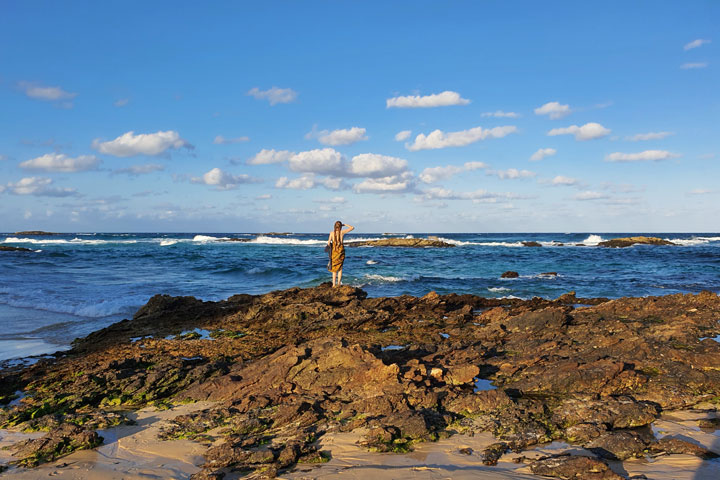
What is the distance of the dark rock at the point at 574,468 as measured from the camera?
317 centimetres

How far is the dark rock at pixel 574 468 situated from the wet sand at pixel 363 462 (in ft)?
0.35

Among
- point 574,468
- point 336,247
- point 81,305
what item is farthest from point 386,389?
point 81,305

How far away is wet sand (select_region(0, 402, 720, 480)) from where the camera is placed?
3.32 metres

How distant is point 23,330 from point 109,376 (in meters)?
5.61

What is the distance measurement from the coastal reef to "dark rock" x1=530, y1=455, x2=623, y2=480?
0.04ft

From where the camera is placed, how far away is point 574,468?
3262mm

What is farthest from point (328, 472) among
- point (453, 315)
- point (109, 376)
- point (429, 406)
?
point (453, 315)

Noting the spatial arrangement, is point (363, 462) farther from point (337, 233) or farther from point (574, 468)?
point (337, 233)

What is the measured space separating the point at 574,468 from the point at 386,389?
1.90 metres

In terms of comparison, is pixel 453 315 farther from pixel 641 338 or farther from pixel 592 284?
pixel 592 284

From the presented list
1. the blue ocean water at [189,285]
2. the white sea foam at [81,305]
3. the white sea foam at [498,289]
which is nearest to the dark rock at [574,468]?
the blue ocean water at [189,285]

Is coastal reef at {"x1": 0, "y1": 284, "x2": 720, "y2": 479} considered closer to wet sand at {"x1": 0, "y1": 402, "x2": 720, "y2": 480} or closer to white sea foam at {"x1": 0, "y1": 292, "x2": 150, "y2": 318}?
wet sand at {"x1": 0, "y1": 402, "x2": 720, "y2": 480}

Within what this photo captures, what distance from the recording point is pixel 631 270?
2370cm

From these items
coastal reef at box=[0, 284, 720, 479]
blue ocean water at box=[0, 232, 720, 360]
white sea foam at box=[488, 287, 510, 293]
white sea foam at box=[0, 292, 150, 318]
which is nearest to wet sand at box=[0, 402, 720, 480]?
coastal reef at box=[0, 284, 720, 479]
